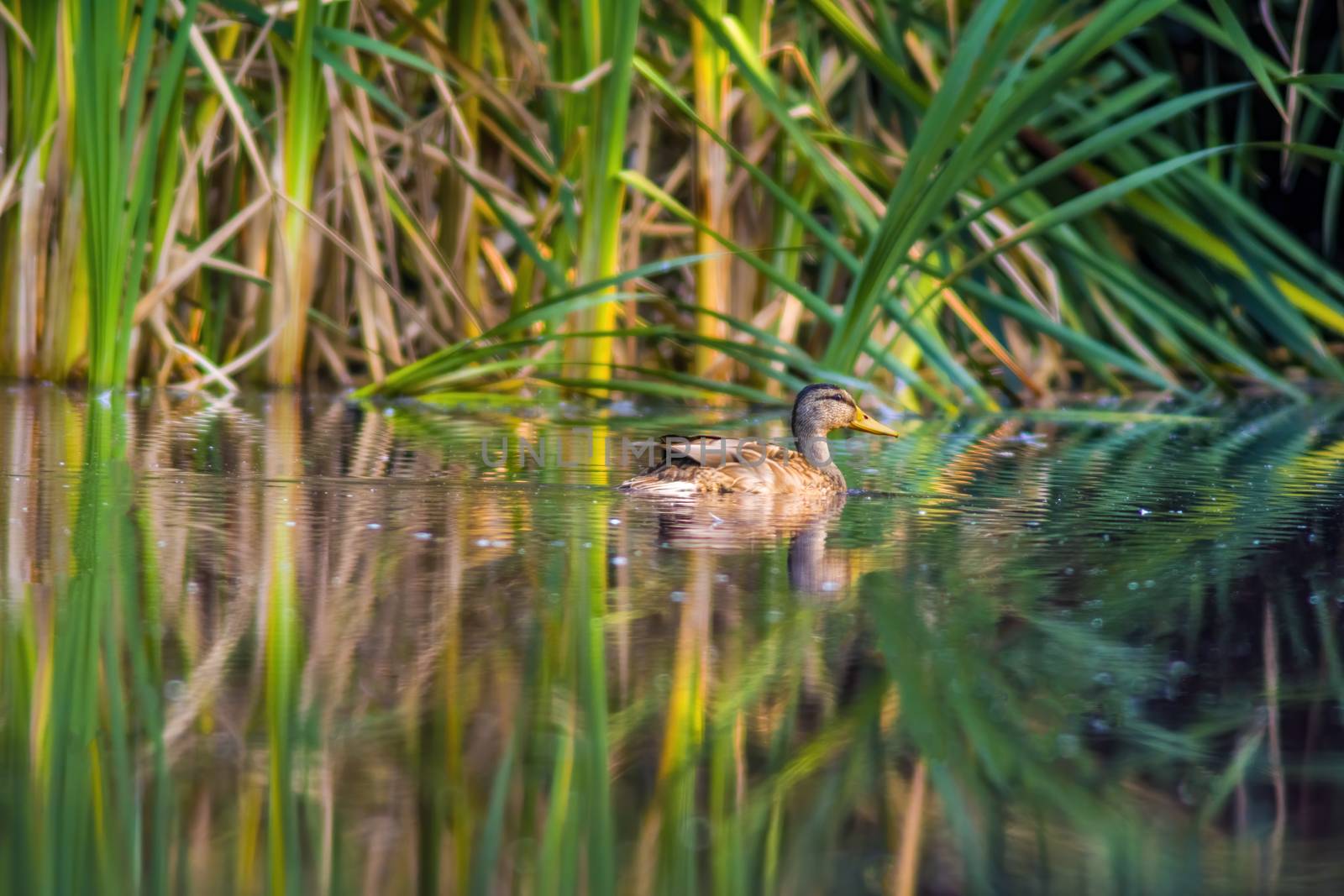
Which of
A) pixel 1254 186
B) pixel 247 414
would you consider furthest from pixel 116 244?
pixel 1254 186

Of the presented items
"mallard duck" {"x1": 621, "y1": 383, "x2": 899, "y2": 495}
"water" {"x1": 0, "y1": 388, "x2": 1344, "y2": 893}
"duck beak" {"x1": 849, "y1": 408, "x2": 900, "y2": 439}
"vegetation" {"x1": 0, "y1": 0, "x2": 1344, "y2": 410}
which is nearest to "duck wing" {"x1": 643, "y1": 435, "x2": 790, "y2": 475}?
"mallard duck" {"x1": 621, "y1": 383, "x2": 899, "y2": 495}

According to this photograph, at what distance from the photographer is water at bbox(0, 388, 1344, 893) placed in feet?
6.09

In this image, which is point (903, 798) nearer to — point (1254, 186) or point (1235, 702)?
point (1235, 702)

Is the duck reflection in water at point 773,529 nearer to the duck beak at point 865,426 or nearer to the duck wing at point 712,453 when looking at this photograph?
the duck wing at point 712,453

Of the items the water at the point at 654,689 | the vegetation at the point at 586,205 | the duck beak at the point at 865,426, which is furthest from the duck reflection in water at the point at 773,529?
the vegetation at the point at 586,205

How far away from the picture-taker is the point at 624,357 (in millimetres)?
7480

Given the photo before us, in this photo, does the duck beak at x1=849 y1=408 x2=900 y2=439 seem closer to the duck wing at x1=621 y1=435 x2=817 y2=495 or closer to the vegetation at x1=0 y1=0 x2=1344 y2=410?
the vegetation at x1=0 y1=0 x2=1344 y2=410

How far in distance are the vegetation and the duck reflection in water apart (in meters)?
1.16

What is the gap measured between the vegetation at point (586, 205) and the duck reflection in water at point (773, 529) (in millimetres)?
1158

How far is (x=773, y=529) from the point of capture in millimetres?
4113

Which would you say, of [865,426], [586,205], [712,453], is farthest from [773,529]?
[586,205]

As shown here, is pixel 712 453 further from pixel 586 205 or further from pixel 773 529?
pixel 586 205

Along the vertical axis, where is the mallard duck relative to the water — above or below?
above

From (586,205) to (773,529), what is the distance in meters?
2.66
